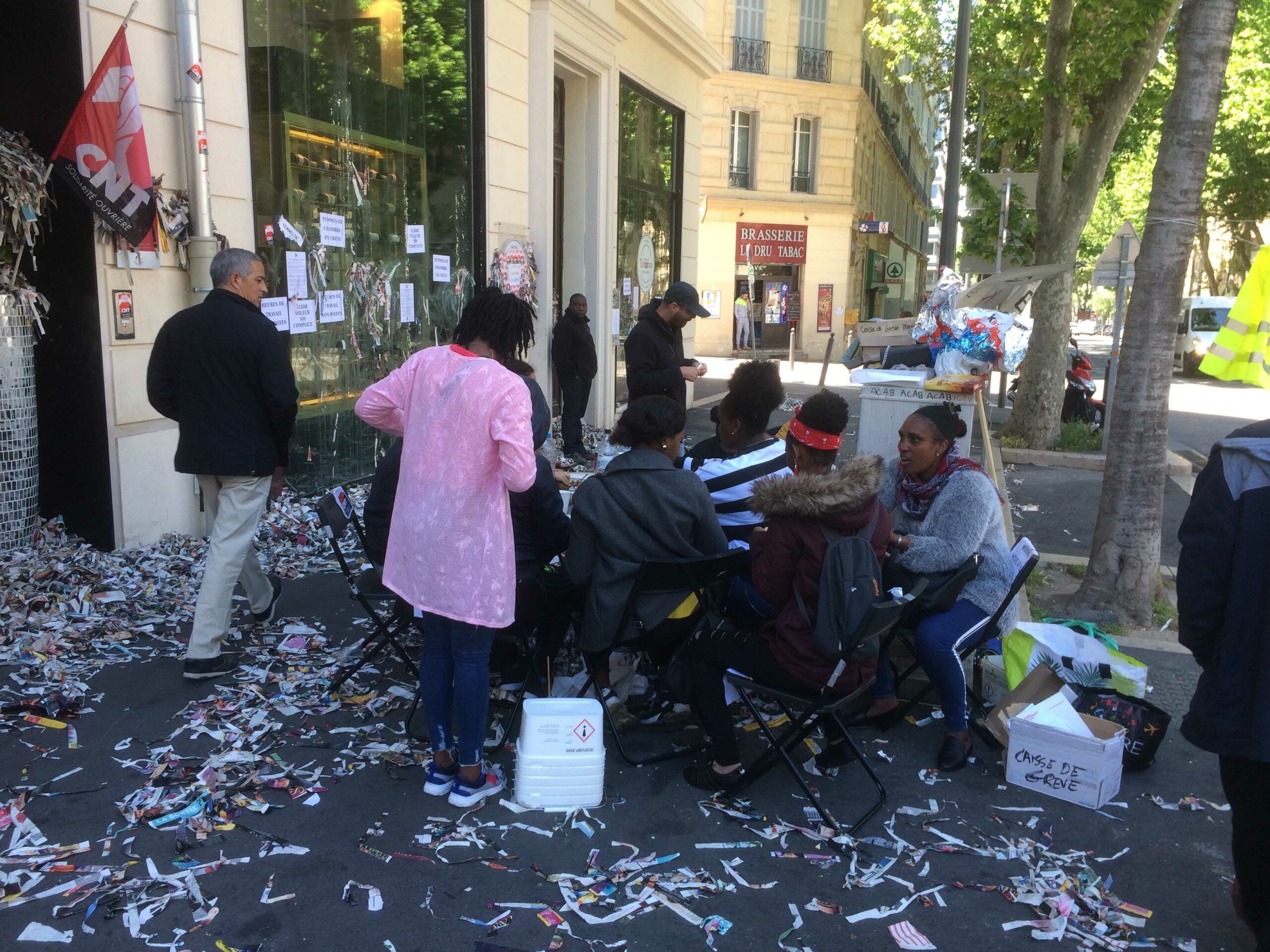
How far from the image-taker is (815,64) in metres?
31.3

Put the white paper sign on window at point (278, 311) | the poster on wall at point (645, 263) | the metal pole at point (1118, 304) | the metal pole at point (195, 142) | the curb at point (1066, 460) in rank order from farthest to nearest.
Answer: the poster on wall at point (645, 263) → the metal pole at point (1118, 304) → the curb at point (1066, 460) → the white paper sign on window at point (278, 311) → the metal pole at point (195, 142)

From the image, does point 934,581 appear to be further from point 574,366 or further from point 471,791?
point 574,366

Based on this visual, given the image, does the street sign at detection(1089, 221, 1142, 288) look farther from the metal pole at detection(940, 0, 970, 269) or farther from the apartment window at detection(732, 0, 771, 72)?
the apartment window at detection(732, 0, 771, 72)

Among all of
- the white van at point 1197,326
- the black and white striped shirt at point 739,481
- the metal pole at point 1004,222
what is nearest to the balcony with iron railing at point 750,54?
the white van at point 1197,326

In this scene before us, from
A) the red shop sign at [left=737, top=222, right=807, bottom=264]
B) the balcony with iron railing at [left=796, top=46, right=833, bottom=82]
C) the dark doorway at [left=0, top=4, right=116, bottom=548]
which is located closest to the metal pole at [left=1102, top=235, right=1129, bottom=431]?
the dark doorway at [left=0, top=4, right=116, bottom=548]

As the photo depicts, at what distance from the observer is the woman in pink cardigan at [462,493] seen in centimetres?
324

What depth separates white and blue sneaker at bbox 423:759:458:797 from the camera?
3621 mm

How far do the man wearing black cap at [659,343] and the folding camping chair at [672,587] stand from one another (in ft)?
12.7

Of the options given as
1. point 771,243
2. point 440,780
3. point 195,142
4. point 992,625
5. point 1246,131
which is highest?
point 1246,131

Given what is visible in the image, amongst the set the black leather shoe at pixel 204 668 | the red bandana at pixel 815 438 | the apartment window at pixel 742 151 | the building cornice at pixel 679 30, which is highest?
the apartment window at pixel 742 151

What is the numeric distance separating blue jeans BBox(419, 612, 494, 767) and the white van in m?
27.4

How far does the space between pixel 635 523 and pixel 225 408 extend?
6.49ft

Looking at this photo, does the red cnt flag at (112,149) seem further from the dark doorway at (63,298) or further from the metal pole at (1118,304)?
the metal pole at (1118,304)

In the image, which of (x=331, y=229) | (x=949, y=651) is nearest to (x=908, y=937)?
(x=949, y=651)
